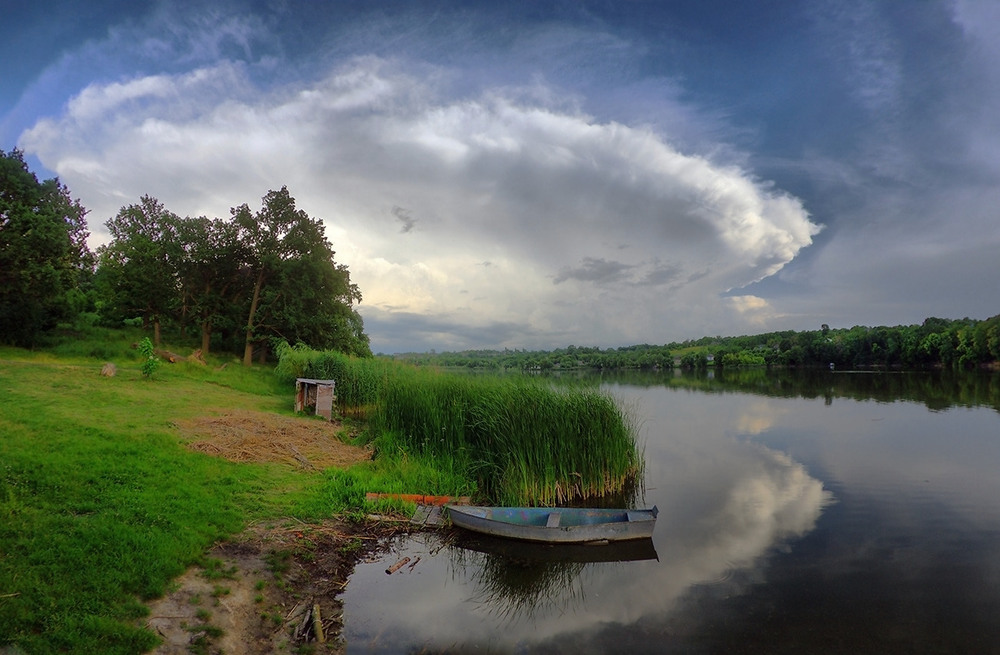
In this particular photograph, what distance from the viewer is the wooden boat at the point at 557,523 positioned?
9.24 metres

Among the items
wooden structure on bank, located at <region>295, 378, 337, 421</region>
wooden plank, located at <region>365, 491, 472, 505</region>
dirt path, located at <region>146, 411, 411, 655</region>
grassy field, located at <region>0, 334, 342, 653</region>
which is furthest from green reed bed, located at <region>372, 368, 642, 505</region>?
wooden structure on bank, located at <region>295, 378, 337, 421</region>

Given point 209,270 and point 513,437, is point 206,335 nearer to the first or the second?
point 209,270

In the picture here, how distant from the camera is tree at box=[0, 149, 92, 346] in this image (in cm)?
2759

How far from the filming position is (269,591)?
6621 mm

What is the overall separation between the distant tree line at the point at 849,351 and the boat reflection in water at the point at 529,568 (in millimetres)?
33751

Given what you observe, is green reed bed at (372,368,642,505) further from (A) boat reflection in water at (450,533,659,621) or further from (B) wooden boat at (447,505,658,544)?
(A) boat reflection in water at (450,533,659,621)

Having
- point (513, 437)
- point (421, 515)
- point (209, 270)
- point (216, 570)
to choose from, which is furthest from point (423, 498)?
point (209, 270)

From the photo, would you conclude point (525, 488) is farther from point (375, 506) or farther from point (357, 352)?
point (357, 352)

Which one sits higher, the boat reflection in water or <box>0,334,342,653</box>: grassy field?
<box>0,334,342,653</box>: grassy field

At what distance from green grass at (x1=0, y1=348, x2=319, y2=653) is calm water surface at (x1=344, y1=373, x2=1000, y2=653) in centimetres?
244

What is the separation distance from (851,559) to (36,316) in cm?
3982

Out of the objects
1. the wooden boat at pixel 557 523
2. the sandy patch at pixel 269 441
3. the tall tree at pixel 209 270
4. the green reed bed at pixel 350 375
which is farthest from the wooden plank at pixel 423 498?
the tall tree at pixel 209 270

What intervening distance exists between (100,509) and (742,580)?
32.6 feet

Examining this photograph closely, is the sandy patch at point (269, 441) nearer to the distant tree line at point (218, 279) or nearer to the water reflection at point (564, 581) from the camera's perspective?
the water reflection at point (564, 581)
